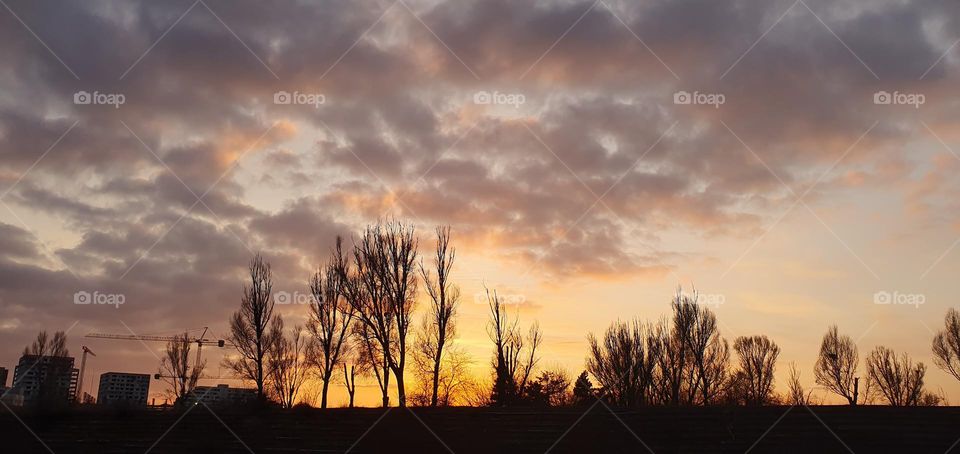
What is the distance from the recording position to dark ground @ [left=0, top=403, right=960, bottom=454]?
94.0 feet

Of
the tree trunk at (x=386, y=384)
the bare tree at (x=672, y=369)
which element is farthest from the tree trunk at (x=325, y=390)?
the bare tree at (x=672, y=369)

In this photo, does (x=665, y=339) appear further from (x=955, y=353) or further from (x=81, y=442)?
(x=81, y=442)

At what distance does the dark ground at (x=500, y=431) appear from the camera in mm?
28656

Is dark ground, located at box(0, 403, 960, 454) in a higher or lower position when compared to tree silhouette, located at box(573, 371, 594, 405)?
lower

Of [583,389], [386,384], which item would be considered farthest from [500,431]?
[583,389]

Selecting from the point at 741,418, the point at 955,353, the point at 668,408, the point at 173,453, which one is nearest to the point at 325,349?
the point at 173,453

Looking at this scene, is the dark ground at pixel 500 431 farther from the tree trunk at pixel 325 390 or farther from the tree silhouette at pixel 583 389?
the tree silhouette at pixel 583 389

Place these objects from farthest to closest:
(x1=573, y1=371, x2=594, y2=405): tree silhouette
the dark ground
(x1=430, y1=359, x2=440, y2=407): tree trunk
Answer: (x1=573, y1=371, x2=594, y2=405): tree silhouette → (x1=430, y1=359, x2=440, y2=407): tree trunk → the dark ground

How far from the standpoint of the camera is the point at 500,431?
32.1 meters

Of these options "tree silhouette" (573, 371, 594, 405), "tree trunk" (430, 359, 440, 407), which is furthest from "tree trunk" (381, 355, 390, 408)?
"tree silhouette" (573, 371, 594, 405)

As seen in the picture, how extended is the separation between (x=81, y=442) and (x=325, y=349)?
16.2 meters

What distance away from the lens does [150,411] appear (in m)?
38.9

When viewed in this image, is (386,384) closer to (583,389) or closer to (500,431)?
(500,431)

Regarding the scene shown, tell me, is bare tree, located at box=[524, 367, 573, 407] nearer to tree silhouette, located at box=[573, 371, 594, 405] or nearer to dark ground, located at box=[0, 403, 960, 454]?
tree silhouette, located at box=[573, 371, 594, 405]
